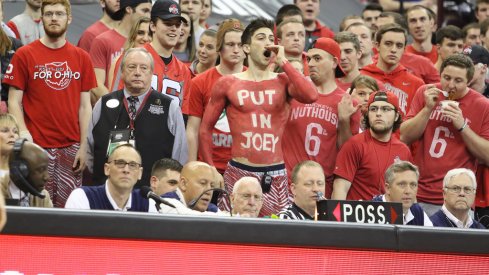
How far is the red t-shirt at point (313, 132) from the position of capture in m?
10.4

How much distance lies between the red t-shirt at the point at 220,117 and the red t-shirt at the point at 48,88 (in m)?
1.01

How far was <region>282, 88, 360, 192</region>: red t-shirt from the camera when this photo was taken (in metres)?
10.4

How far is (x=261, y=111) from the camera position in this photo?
9750 mm

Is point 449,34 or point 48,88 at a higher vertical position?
point 449,34

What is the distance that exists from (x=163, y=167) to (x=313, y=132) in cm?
159

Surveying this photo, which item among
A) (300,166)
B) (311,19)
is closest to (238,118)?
(300,166)

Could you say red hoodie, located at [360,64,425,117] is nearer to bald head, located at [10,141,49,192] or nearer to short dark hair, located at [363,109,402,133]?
short dark hair, located at [363,109,402,133]

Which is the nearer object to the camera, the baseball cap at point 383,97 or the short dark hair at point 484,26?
the baseball cap at point 383,97

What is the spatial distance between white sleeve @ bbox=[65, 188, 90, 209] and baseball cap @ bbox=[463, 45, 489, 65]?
495 cm

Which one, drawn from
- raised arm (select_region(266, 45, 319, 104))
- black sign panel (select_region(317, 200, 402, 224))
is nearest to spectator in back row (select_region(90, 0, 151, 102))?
raised arm (select_region(266, 45, 319, 104))

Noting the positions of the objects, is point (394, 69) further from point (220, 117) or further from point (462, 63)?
point (220, 117)

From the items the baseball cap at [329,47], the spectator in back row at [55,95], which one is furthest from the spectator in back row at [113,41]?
the baseball cap at [329,47]

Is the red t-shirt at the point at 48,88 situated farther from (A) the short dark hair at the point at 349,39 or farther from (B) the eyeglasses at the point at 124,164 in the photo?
(A) the short dark hair at the point at 349,39

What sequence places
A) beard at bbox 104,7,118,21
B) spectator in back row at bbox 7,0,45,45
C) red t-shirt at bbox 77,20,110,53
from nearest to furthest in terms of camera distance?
1. spectator in back row at bbox 7,0,45,45
2. red t-shirt at bbox 77,20,110,53
3. beard at bbox 104,7,118,21
